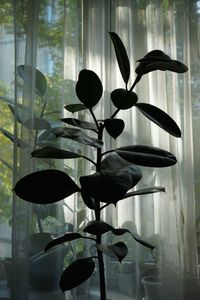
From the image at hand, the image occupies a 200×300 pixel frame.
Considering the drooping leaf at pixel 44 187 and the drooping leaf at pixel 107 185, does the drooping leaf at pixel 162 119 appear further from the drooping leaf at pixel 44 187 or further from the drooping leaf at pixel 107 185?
the drooping leaf at pixel 44 187

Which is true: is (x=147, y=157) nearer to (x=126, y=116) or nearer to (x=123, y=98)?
(x=123, y=98)

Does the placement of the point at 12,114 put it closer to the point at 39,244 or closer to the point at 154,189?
the point at 39,244

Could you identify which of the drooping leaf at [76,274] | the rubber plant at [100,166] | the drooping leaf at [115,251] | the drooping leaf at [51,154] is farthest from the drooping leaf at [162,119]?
the drooping leaf at [76,274]

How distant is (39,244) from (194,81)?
3.02 feet

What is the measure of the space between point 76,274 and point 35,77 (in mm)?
773

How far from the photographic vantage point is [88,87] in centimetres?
103

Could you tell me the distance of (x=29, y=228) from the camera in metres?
1.27

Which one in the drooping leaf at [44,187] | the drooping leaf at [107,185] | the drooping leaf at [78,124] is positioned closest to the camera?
the drooping leaf at [107,185]

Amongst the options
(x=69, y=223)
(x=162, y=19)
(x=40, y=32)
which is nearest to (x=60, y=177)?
(x=69, y=223)

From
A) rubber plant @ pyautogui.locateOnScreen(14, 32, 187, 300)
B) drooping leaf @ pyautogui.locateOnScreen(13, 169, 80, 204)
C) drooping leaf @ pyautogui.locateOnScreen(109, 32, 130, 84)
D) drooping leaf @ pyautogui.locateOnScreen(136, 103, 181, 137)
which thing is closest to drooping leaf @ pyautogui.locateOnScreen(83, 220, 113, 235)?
rubber plant @ pyautogui.locateOnScreen(14, 32, 187, 300)

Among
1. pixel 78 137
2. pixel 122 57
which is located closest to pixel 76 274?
pixel 78 137

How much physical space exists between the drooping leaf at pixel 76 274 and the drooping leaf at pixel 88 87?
0.49m

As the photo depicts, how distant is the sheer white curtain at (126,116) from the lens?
130 cm

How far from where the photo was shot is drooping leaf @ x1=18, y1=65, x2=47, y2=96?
1310 mm
